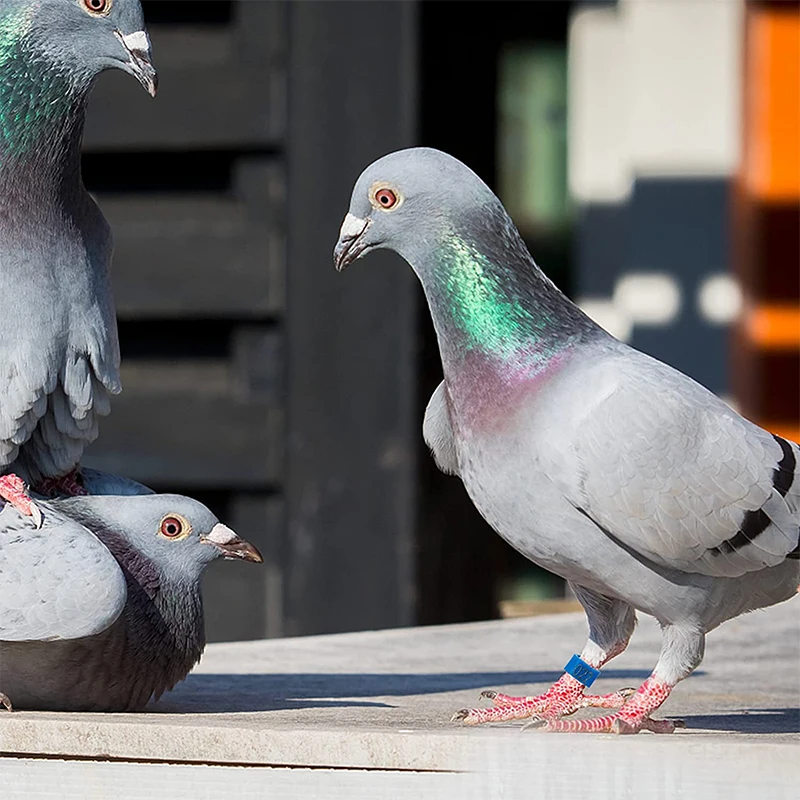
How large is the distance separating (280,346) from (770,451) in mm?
2534

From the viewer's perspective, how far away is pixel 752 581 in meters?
2.49

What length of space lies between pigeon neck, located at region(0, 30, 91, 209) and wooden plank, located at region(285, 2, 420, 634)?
7.52 feet

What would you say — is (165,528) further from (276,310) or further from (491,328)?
(276,310)

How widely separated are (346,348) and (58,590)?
2.54 metres

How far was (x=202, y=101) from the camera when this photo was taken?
15.6ft

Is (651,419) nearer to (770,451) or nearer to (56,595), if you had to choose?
(770,451)

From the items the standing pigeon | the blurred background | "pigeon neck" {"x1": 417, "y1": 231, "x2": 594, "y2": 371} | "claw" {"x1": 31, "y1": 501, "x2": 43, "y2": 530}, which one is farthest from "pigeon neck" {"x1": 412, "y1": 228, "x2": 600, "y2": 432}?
the blurred background

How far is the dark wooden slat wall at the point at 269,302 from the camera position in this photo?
4.77 meters

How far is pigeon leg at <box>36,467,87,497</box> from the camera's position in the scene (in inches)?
103

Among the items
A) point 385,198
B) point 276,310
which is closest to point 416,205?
point 385,198

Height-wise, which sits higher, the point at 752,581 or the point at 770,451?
the point at 770,451

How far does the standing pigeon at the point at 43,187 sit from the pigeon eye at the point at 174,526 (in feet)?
0.70

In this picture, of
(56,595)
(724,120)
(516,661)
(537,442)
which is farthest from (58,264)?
(724,120)

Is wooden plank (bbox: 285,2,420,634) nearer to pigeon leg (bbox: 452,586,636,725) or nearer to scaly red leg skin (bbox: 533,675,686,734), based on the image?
pigeon leg (bbox: 452,586,636,725)
